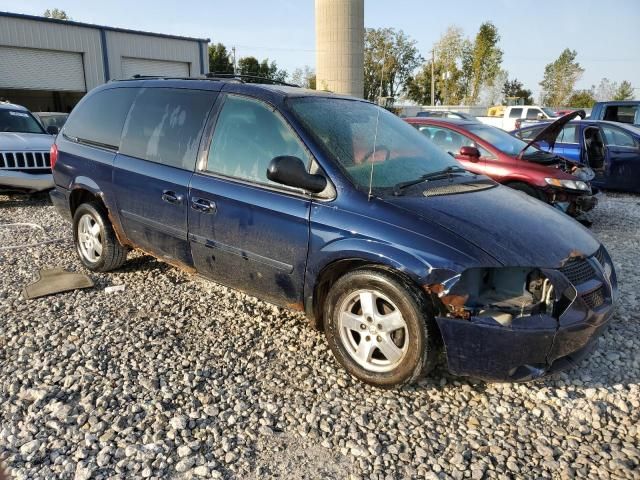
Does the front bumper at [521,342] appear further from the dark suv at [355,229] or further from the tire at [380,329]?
the tire at [380,329]

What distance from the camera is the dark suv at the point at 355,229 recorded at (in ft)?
8.73

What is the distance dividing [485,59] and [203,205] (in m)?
47.2

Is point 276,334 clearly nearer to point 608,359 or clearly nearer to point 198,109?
point 198,109

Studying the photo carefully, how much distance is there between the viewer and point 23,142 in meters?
8.32

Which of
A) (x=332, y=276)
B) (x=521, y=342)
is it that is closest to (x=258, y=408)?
(x=332, y=276)

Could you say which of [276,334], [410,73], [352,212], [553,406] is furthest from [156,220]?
[410,73]

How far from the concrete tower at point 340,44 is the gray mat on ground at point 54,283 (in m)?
38.9

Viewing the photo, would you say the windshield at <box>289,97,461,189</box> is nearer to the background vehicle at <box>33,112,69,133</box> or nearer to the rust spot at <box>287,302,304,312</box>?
the rust spot at <box>287,302,304,312</box>

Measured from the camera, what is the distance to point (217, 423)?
8.72 ft

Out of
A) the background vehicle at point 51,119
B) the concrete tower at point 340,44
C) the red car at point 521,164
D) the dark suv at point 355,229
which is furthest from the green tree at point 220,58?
the dark suv at point 355,229

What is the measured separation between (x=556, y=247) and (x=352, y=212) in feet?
3.98

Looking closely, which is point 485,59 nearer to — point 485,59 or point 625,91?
point 485,59

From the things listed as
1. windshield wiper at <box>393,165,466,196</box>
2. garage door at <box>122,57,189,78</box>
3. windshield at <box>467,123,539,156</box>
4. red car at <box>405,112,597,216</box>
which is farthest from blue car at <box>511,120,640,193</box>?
garage door at <box>122,57,189,78</box>

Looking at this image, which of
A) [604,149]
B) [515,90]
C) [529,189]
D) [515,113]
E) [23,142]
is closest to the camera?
[529,189]
